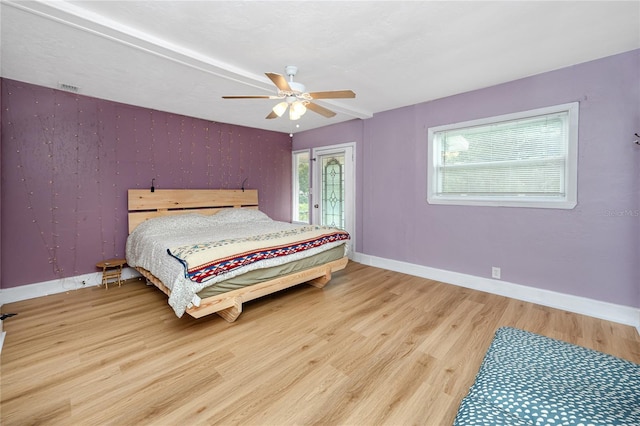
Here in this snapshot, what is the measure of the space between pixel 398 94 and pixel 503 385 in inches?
130

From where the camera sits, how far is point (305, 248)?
10.5ft

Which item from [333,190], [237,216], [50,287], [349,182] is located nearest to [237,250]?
[237,216]

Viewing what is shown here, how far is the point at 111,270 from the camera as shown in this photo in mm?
3754

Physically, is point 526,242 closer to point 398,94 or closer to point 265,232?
point 398,94

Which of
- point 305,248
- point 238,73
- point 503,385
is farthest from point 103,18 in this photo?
point 503,385

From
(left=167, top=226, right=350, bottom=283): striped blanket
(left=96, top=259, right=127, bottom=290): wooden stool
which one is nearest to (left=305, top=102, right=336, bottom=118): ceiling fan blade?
(left=167, top=226, right=350, bottom=283): striped blanket

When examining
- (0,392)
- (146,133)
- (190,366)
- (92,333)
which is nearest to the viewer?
(0,392)

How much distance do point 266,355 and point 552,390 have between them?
1711 millimetres

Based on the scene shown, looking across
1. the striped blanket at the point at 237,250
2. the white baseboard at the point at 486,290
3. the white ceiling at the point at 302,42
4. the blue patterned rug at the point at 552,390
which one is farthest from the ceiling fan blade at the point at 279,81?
the white baseboard at the point at 486,290

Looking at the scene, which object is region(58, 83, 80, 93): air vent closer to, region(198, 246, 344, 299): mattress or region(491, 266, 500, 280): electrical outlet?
region(198, 246, 344, 299): mattress

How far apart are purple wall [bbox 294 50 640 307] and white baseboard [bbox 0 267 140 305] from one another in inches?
159

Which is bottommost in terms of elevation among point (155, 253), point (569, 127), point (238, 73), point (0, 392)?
point (0, 392)

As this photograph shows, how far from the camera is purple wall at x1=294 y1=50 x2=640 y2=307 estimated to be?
2.58 meters

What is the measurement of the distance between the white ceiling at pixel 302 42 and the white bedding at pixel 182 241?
169cm
